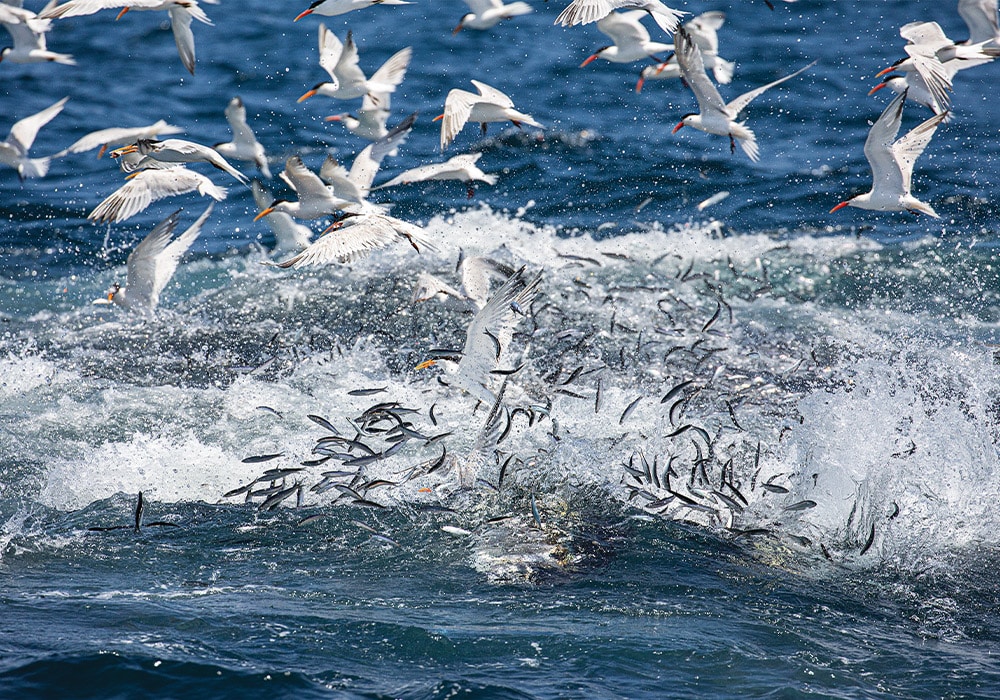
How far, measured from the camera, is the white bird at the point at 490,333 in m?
6.75

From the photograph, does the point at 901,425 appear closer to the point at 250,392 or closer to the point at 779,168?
the point at 250,392

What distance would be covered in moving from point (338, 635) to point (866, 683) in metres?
3.16

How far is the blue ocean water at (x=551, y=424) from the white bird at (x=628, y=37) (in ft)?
8.76

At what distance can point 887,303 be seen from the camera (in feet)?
41.3

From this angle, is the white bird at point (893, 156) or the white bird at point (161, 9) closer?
the white bird at point (893, 156)

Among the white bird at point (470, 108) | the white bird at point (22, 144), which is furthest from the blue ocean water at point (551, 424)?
the white bird at point (470, 108)

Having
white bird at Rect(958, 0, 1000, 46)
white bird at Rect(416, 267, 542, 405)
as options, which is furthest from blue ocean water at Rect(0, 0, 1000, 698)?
white bird at Rect(958, 0, 1000, 46)

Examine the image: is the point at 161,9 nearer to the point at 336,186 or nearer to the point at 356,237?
the point at 336,186

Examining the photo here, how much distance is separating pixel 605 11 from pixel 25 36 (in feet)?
24.8

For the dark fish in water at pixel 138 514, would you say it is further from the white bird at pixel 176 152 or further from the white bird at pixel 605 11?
the white bird at pixel 605 11

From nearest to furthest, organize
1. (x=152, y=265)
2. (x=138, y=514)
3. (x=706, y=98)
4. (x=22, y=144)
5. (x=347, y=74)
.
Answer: (x=138, y=514)
(x=152, y=265)
(x=706, y=98)
(x=22, y=144)
(x=347, y=74)

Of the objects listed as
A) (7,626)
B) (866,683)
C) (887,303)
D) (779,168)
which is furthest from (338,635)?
(779,168)

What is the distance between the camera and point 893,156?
985 centimetres

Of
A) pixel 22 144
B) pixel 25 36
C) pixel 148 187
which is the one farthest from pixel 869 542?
pixel 25 36
